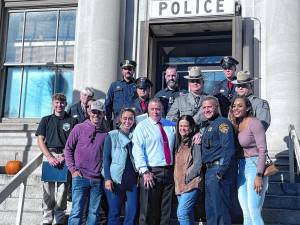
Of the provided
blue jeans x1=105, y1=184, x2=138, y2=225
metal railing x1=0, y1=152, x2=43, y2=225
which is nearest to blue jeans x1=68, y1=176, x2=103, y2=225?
blue jeans x1=105, y1=184, x2=138, y2=225

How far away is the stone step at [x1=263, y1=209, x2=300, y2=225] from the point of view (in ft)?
19.7

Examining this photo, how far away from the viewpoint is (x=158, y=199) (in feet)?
18.0

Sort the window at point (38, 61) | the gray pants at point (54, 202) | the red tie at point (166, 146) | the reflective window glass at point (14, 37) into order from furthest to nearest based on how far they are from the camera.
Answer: the reflective window glass at point (14, 37) < the window at point (38, 61) < the gray pants at point (54, 202) < the red tie at point (166, 146)

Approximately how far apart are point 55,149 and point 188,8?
398cm

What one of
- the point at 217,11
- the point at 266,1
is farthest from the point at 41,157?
the point at 266,1

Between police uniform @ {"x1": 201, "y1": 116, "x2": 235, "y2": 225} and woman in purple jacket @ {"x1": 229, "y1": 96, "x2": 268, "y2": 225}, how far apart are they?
5.2 inches

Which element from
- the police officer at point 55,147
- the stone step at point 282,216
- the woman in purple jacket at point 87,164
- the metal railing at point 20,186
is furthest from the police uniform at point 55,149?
the stone step at point 282,216

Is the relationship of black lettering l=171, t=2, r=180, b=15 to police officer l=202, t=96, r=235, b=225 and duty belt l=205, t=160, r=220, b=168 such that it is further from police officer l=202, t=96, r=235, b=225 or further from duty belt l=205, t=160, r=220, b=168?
duty belt l=205, t=160, r=220, b=168

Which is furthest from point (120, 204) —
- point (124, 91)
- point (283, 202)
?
point (283, 202)

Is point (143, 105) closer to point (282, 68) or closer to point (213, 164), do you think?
point (213, 164)

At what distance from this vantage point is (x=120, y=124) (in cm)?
589

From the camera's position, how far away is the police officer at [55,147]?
627cm

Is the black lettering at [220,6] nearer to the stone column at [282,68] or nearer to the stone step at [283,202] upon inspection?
the stone column at [282,68]

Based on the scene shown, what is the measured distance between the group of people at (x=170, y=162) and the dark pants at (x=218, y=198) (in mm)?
10
